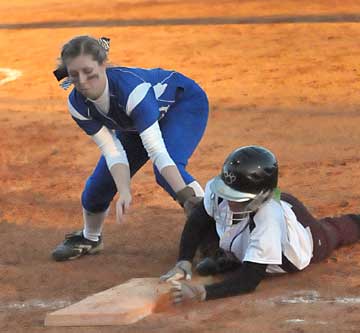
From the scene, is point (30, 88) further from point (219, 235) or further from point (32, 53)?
point (219, 235)

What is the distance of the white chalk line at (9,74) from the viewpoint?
44.9 feet

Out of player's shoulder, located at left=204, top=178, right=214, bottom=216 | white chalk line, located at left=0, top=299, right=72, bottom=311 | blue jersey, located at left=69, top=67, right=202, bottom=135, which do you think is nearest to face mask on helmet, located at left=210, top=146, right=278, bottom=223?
player's shoulder, located at left=204, top=178, right=214, bottom=216

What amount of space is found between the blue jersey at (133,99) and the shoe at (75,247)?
0.94 metres

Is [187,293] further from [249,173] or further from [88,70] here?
[88,70]

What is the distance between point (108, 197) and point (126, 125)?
753mm

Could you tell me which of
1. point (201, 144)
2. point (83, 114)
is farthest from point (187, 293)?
point (201, 144)

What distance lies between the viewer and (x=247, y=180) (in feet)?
17.8

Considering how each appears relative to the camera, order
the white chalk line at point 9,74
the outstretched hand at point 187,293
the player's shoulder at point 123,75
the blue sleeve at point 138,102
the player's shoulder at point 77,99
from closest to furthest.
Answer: the outstretched hand at point 187,293
the blue sleeve at point 138,102
the player's shoulder at point 123,75
the player's shoulder at point 77,99
the white chalk line at point 9,74

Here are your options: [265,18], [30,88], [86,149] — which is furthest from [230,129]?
[265,18]

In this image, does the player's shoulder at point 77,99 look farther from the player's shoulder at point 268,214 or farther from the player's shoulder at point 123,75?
the player's shoulder at point 268,214

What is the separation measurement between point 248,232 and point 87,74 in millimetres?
1290

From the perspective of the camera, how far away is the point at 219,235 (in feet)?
19.5

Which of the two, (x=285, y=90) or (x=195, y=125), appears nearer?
(x=195, y=125)

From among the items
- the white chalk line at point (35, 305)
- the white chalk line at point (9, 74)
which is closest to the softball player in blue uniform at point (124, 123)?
the white chalk line at point (35, 305)
